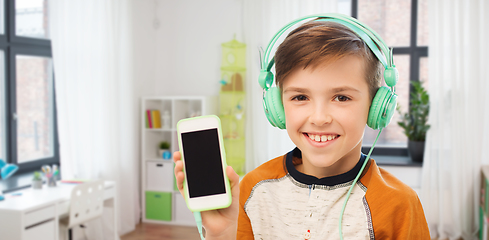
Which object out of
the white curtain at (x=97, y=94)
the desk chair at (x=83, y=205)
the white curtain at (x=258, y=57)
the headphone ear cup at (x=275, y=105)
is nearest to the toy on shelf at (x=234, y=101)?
the white curtain at (x=258, y=57)

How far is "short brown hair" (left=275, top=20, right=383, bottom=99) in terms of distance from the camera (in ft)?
2.27

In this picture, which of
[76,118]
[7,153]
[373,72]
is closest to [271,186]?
[373,72]

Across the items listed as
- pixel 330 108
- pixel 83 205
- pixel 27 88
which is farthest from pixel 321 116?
pixel 27 88

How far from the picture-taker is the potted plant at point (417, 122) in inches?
139

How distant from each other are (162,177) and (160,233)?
585 millimetres

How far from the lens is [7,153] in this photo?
3146 millimetres

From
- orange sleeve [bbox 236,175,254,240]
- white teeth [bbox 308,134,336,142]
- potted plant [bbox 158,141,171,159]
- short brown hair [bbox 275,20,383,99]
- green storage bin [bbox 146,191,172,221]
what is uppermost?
short brown hair [bbox 275,20,383,99]

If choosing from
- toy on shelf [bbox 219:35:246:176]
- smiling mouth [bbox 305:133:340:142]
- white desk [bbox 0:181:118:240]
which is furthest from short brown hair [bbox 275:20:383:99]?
toy on shelf [bbox 219:35:246:176]

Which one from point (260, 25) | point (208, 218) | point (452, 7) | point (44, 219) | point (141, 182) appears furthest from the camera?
point (141, 182)

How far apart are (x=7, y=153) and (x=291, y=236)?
3.17 m

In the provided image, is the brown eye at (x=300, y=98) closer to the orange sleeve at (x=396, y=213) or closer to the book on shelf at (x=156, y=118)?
the orange sleeve at (x=396, y=213)

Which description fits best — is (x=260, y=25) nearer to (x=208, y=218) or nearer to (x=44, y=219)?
(x=44, y=219)

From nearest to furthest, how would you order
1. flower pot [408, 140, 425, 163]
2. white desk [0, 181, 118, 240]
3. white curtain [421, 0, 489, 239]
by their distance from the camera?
1. white desk [0, 181, 118, 240]
2. white curtain [421, 0, 489, 239]
3. flower pot [408, 140, 425, 163]

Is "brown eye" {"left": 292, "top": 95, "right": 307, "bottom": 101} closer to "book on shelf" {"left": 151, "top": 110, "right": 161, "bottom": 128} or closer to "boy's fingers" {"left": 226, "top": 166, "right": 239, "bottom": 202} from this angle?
"boy's fingers" {"left": 226, "top": 166, "right": 239, "bottom": 202}
